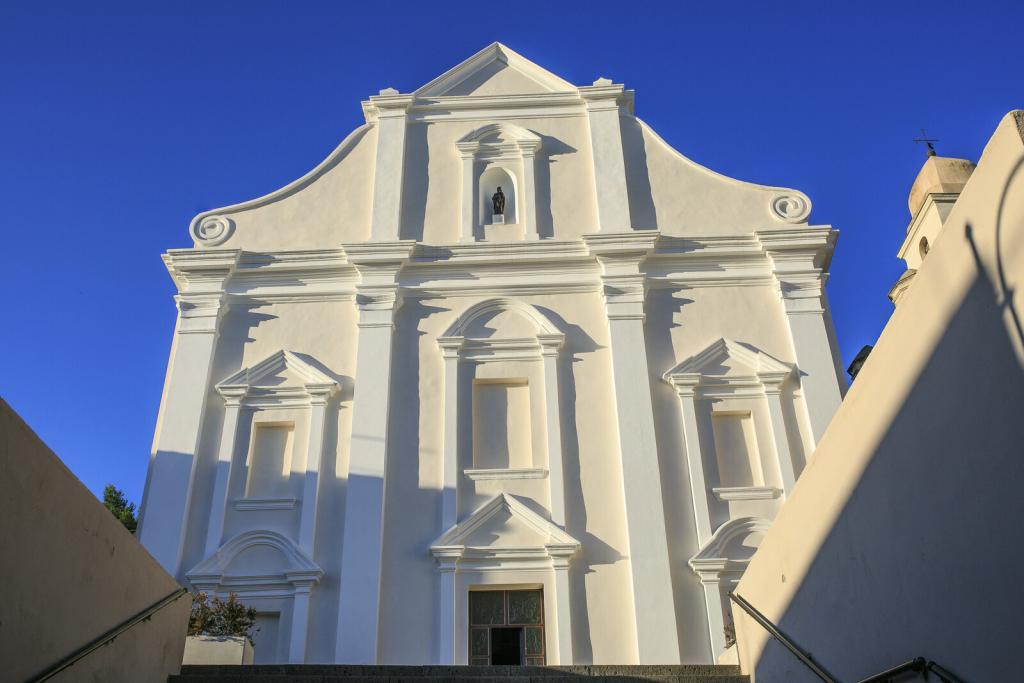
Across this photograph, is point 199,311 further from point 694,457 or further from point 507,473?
point 694,457

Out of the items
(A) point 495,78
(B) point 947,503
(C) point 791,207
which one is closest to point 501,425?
(C) point 791,207

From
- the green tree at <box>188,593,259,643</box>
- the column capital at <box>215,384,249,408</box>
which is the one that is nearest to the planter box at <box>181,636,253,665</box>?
the green tree at <box>188,593,259,643</box>

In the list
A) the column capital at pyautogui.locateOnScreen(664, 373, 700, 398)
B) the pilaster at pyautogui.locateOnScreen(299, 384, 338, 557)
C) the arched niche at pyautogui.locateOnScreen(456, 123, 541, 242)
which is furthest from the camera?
the arched niche at pyautogui.locateOnScreen(456, 123, 541, 242)

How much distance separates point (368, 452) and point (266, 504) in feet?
5.80

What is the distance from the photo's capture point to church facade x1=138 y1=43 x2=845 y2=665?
1403 centimetres

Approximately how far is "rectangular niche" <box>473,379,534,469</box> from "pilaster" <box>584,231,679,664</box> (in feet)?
5.17

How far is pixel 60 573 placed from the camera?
627 centimetres

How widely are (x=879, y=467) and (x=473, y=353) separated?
10.8 metres

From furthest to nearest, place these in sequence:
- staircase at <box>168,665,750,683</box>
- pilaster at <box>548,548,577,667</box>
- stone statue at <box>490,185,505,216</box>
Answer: stone statue at <box>490,185,505,216</box> < pilaster at <box>548,548,577,667</box> < staircase at <box>168,665,750,683</box>

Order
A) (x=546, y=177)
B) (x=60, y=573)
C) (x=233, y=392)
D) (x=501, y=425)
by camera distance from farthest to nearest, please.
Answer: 1. (x=546, y=177)
2. (x=233, y=392)
3. (x=501, y=425)
4. (x=60, y=573)

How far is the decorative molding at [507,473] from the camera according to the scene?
15.0 meters

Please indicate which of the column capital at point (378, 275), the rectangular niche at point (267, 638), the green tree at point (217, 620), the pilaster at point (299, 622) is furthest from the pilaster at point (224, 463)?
the green tree at point (217, 620)

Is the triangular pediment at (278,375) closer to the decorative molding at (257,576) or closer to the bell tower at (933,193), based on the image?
the decorative molding at (257,576)

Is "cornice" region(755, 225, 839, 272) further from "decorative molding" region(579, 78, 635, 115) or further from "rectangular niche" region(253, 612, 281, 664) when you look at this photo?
"rectangular niche" region(253, 612, 281, 664)
